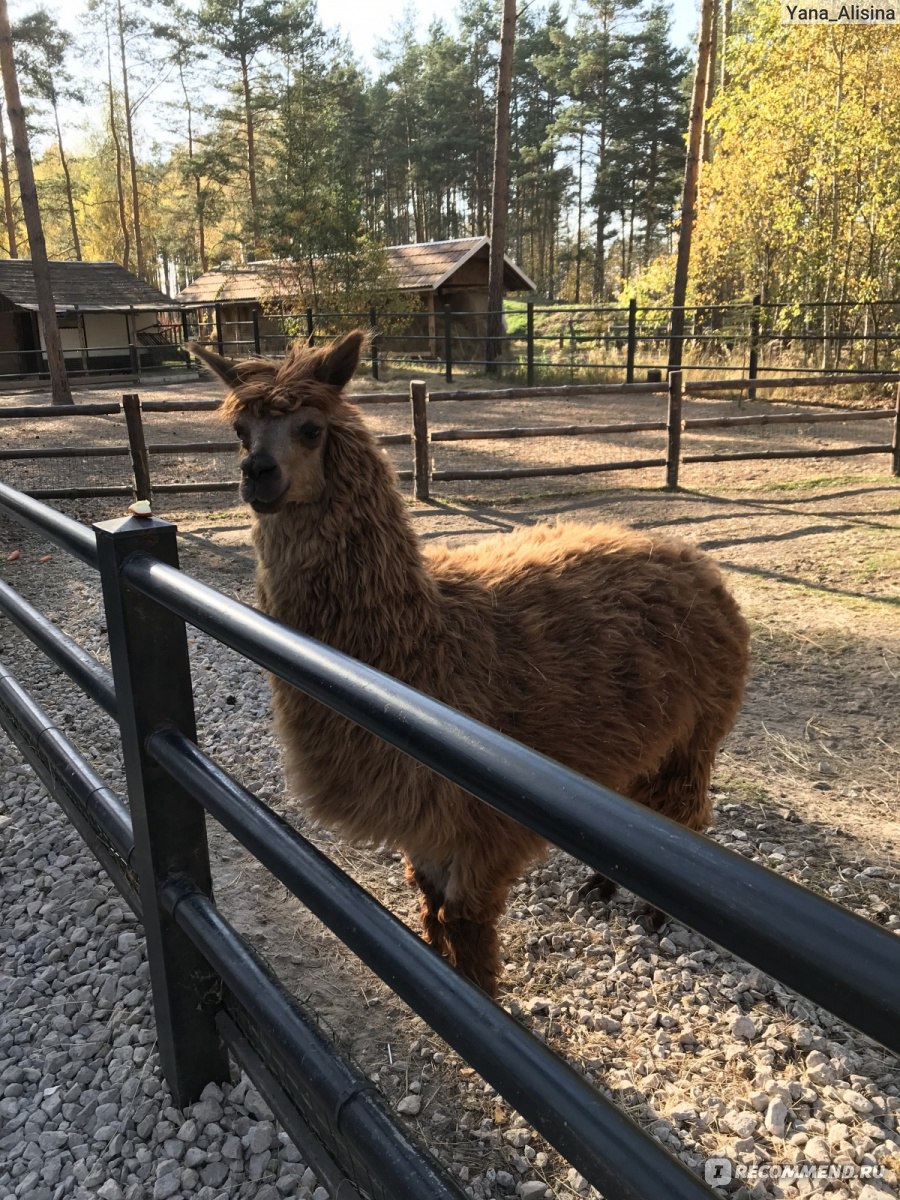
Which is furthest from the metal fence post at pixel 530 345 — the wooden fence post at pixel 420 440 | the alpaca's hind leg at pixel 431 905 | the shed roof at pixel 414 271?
the alpaca's hind leg at pixel 431 905

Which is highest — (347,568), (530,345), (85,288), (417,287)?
(85,288)

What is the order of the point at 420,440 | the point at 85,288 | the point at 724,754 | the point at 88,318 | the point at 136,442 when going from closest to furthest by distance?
the point at 724,754 → the point at 136,442 → the point at 420,440 → the point at 85,288 → the point at 88,318

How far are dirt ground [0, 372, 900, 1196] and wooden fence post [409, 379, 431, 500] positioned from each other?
0.68ft

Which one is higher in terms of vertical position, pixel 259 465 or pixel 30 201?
pixel 30 201

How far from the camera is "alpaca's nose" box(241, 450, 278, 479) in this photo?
240cm

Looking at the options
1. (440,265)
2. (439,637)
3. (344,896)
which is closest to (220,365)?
(439,637)

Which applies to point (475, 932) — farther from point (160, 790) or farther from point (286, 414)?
point (286, 414)

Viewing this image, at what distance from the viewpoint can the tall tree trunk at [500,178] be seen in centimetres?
1859

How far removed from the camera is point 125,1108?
2.06m

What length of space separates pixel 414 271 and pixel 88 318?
1190 cm

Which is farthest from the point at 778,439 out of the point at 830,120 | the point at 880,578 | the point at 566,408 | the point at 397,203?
the point at 397,203

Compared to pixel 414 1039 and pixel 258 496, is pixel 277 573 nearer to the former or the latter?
pixel 258 496

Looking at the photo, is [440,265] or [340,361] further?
[440,265]

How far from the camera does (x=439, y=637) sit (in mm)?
2510
